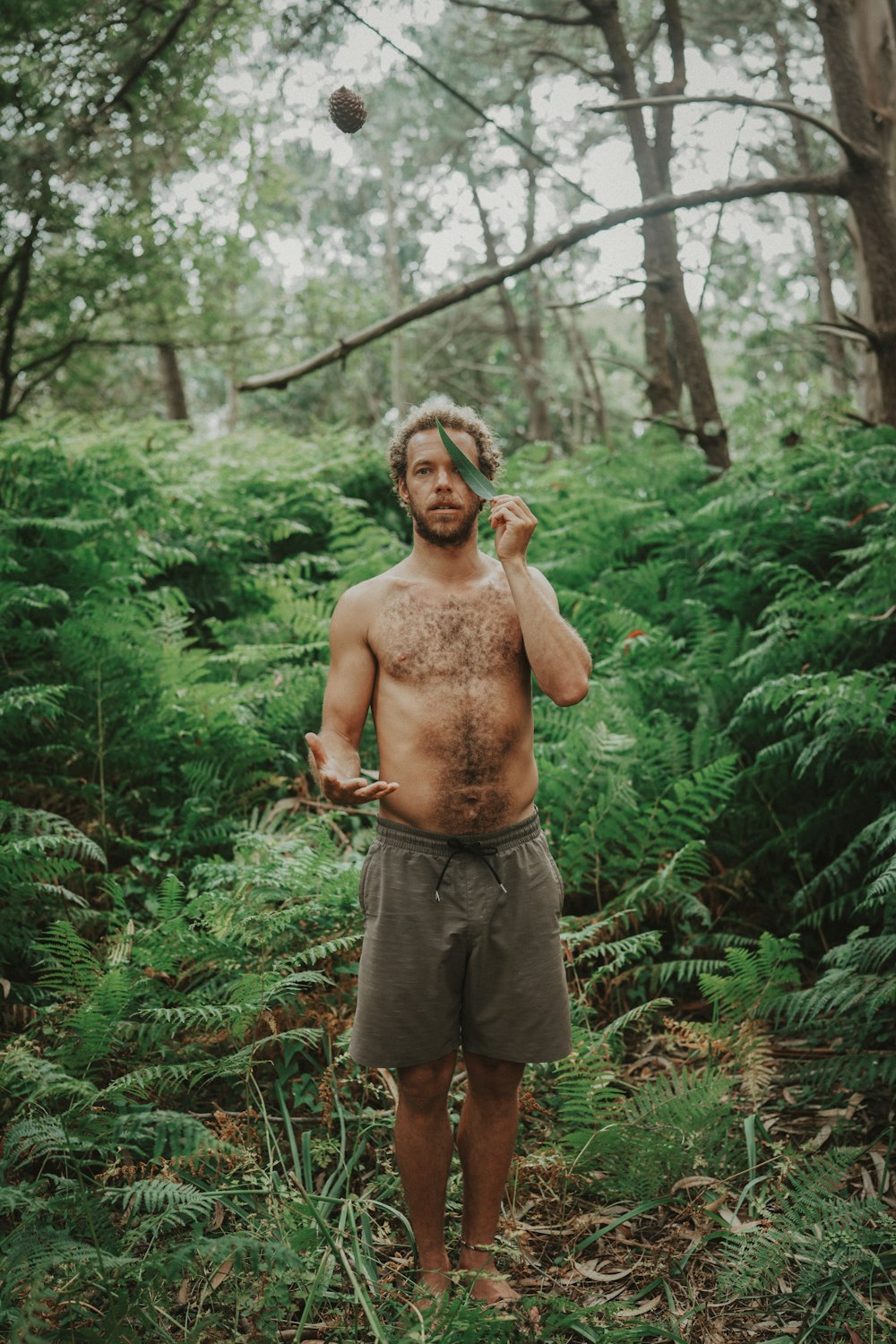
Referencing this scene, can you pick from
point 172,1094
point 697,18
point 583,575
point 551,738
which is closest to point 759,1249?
point 172,1094

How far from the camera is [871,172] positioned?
6.37 meters

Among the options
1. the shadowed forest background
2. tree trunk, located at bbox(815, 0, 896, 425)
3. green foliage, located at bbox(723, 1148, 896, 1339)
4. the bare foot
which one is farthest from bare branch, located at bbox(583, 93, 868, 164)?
the bare foot

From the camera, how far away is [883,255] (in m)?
6.58

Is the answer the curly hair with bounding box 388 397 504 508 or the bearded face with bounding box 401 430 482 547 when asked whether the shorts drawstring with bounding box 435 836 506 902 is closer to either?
the bearded face with bounding box 401 430 482 547

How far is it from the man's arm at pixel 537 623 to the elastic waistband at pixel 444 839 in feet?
1.34

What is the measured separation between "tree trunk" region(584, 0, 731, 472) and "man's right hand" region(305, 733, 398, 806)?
7.09 meters

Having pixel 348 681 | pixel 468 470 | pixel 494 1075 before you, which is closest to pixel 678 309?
pixel 468 470

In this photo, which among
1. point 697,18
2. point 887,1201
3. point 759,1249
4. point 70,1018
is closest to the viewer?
point 759,1249

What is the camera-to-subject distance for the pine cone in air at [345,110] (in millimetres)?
2619

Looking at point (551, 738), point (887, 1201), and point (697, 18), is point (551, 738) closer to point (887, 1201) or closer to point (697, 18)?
point (887, 1201)

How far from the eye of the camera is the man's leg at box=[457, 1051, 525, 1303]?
279cm

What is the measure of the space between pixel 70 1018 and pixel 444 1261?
148 centimetres

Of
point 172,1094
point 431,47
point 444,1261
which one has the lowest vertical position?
point 444,1261

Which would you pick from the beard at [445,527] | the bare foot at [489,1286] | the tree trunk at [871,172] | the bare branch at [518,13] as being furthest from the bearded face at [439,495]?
the tree trunk at [871,172]
